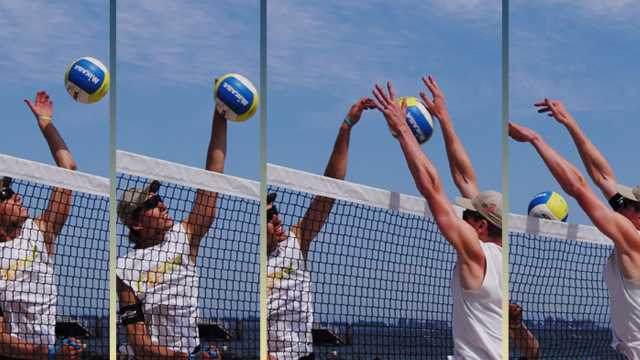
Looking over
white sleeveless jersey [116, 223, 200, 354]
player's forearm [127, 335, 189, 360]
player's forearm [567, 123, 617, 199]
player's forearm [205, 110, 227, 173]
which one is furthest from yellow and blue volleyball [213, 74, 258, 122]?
player's forearm [567, 123, 617, 199]

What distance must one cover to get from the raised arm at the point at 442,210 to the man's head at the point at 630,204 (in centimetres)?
140

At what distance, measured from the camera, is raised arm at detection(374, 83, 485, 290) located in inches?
152

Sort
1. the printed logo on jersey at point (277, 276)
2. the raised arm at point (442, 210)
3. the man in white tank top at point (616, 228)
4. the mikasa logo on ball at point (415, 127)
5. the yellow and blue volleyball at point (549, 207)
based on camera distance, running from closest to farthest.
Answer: the raised arm at point (442, 210)
the man in white tank top at point (616, 228)
the printed logo on jersey at point (277, 276)
the mikasa logo on ball at point (415, 127)
the yellow and blue volleyball at point (549, 207)

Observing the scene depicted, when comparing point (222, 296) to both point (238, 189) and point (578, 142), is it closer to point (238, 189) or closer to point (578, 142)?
point (238, 189)

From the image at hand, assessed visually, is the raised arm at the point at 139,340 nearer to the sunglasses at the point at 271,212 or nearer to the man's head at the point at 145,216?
the man's head at the point at 145,216

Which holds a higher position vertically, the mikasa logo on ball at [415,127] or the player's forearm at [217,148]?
the mikasa logo on ball at [415,127]

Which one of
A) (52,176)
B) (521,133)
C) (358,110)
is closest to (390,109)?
(358,110)

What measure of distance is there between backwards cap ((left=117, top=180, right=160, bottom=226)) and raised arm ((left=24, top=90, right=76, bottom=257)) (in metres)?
0.40

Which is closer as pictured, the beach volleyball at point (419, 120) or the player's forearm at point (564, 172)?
the player's forearm at point (564, 172)

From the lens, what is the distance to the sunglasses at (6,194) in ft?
14.4

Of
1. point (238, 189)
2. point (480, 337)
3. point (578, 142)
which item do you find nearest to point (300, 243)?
point (238, 189)

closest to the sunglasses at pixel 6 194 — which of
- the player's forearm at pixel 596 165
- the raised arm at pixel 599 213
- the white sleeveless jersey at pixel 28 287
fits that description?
the white sleeveless jersey at pixel 28 287

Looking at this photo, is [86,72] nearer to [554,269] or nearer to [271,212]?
[271,212]

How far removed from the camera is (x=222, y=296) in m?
4.64
